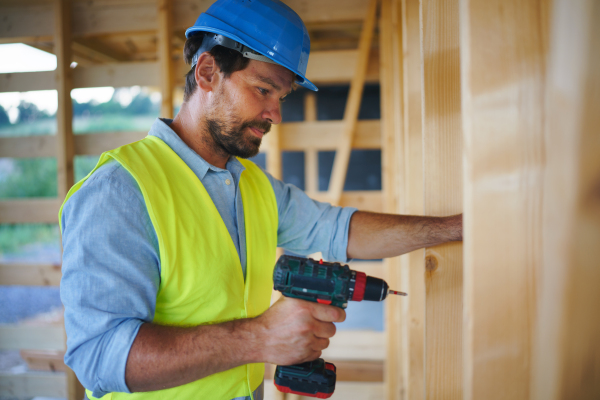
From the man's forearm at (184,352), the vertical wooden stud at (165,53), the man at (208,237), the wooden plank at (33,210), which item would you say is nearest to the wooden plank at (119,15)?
the vertical wooden stud at (165,53)

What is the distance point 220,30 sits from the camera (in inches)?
45.6

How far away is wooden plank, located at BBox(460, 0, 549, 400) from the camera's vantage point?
1.42 ft

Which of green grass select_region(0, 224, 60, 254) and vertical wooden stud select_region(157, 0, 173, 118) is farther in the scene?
green grass select_region(0, 224, 60, 254)

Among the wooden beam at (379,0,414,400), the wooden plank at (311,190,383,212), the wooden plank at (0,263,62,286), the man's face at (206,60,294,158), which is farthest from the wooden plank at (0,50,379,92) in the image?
the man's face at (206,60,294,158)

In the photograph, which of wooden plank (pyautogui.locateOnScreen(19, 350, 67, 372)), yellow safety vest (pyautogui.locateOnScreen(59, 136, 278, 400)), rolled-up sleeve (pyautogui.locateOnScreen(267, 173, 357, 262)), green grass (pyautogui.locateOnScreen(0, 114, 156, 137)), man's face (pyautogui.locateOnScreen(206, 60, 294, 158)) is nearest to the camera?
yellow safety vest (pyautogui.locateOnScreen(59, 136, 278, 400))

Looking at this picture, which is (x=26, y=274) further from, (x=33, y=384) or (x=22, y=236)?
(x=22, y=236)

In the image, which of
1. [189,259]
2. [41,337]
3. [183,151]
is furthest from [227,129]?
[41,337]

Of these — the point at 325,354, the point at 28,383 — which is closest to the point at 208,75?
the point at 325,354

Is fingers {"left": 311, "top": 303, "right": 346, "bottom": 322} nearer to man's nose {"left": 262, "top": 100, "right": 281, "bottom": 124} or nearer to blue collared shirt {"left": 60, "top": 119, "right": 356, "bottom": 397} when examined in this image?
blue collared shirt {"left": 60, "top": 119, "right": 356, "bottom": 397}

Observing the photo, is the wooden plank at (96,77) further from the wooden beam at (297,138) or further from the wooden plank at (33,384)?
the wooden plank at (33,384)

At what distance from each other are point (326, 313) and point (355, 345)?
194 cm

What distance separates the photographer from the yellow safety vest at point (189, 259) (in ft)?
3.06

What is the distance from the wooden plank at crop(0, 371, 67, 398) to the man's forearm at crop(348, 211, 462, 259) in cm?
269

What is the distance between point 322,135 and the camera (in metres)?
2.69
